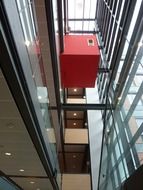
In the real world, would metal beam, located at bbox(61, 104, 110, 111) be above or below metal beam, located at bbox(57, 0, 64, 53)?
below

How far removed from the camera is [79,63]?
368 inches

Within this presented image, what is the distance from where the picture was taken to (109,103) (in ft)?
37.0

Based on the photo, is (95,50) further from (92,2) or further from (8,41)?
(92,2)

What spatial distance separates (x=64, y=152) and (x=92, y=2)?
34.7 feet

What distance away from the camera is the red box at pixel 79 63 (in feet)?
30.4

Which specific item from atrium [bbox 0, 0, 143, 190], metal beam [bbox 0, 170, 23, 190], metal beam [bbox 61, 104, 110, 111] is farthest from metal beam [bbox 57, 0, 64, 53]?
metal beam [bbox 0, 170, 23, 190]

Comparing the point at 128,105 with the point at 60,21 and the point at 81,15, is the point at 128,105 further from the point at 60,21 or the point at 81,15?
the point at 81,15

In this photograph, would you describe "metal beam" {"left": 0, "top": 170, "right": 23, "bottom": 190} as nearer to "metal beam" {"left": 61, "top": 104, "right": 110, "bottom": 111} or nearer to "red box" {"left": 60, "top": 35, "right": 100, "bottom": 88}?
"metal beam" {"left": 61, "top": 104, "right": 110, "bottom": 111}

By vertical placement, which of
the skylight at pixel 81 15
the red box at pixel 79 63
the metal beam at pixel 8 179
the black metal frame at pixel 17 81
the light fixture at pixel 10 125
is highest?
the skylight at pixel 81 15

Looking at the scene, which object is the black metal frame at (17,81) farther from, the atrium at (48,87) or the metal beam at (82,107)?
the metal beam at (82,107)

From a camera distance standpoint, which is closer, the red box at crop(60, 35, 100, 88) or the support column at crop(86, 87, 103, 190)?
the red box at crop(60, 35, 100, 88)

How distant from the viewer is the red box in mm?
9258

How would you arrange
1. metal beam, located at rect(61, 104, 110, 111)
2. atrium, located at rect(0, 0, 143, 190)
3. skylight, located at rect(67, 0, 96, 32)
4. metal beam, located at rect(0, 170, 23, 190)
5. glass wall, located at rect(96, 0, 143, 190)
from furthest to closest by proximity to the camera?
skylight, located at rect(67, 0, 96, 32)
metal beam, located at rect(61, 104, 110, 111)
metal beam, located at rect(0, 170, 23, 190)
glass wall, located at rect(96, 0, 143, 190)
atrium, located at rect(0, 0, 143, 190)

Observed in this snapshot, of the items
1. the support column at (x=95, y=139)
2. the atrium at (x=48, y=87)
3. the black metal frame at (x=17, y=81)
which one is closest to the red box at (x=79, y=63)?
the atrium at (x=48, y=87)
